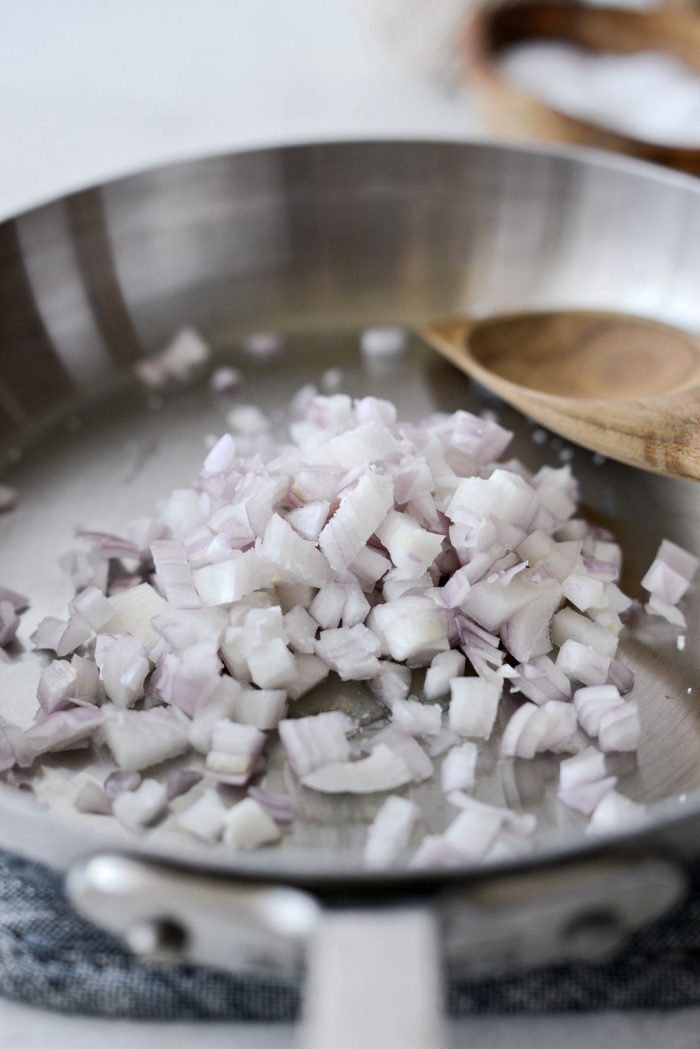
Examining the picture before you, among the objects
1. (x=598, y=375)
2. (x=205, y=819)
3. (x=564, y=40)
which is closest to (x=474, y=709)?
(x=205, y=819)

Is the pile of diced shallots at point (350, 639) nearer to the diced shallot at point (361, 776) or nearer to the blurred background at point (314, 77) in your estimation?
the diced shallot at point (361, 776)

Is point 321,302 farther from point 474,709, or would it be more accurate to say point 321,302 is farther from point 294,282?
point 474,709

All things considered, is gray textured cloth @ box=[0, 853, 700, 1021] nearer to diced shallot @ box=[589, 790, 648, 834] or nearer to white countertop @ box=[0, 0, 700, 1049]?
diced shallot @ box=[589, 790, 648, 834]

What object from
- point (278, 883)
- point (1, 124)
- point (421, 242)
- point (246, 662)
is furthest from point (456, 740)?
point (1, 124)

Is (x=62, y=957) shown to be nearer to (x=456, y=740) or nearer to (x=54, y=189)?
(x=456, y=740)

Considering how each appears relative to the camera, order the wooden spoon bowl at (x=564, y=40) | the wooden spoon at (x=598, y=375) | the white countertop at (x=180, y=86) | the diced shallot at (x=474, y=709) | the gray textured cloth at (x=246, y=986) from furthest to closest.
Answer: the white countertop at (x=180, y=86)
the wooden spoon bowl at (x=564, y=40)
the wooden spoon at (x=598, y=375)
the diced shallot at (x=474, y=709)
the gray textured cloth at (x=246, y=986)

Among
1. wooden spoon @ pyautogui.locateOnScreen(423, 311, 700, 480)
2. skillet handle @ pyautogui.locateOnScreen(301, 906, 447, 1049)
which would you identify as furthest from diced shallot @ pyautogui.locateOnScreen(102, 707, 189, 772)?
wooden spoon @ pyautogui.locateOnScreen(423, 311, 700, 480)

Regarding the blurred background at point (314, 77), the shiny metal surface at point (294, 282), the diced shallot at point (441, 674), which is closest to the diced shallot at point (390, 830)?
the diced shallot at point (441, 674)
